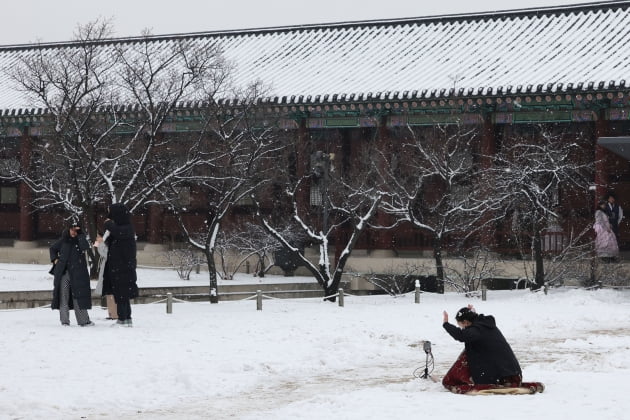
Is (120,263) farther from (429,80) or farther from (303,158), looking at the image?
(429,80)

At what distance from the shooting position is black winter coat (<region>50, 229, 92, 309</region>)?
16.6 m

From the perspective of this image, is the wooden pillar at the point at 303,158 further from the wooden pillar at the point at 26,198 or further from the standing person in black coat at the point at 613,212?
the wooden pillar at the point at 26,198

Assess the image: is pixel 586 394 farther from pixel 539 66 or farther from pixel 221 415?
pixel 539 66

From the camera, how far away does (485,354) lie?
11812 millimetres

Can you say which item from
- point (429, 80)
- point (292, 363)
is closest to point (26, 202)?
point (429, 80)

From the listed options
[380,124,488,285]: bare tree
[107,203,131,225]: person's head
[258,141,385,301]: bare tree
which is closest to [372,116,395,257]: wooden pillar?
[258,141,385,301]: bare tree

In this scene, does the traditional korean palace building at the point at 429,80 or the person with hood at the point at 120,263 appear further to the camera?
the traditional korean palace building at the point at 429,80

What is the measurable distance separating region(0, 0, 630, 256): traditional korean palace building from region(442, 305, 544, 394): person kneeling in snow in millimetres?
14004

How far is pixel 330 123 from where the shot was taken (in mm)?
29375

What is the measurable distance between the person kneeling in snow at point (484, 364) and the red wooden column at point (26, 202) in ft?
74.4

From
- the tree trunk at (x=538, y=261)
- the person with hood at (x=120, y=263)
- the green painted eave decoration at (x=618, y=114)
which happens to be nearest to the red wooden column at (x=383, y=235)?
the tree trunk at (x=538, y=261)

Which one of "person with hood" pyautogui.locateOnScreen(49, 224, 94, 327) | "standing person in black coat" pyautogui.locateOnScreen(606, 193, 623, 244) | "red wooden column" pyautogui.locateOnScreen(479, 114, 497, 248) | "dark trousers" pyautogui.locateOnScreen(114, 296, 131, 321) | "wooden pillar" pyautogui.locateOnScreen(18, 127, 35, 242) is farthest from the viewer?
"wooden pillar" pyautogui.locateOnScreen(18, 127, 35, 242)

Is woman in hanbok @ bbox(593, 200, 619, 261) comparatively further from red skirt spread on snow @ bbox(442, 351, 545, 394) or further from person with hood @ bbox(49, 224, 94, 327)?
red skirt spread on snow @ bbox(442, 351, 545, 394)

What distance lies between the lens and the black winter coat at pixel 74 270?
16.6 meters
